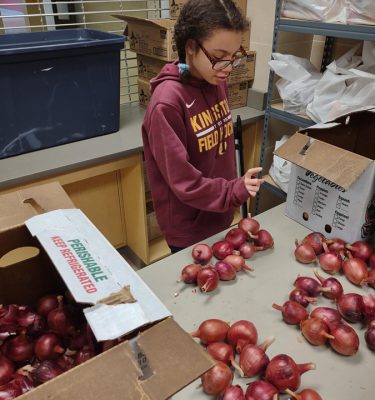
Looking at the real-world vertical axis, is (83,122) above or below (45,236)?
below

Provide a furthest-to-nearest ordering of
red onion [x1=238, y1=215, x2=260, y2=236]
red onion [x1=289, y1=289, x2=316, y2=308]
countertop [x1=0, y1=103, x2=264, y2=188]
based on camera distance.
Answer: countertop [x1=0, y1=103, x2=264, y2=188], red onion [x1=238, y1=215, x2=260, y2=236], red onion [x1=289, y1=289, x2=316, y2=308]

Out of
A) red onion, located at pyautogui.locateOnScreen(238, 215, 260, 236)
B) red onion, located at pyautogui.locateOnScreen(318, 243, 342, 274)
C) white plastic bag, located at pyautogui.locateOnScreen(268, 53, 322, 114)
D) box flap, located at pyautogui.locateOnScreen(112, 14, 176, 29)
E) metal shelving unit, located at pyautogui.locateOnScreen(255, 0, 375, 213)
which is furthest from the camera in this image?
box flap, located at pyautogui.locateOnScreen(112, 14, 176, 29)

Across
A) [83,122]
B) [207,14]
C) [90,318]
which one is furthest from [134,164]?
[90,318]

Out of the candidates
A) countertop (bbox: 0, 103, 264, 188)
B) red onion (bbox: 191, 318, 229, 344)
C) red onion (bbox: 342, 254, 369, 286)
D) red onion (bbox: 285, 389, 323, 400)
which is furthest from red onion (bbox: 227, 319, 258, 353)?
countertop (bbox: 0, 103, 264, 188)

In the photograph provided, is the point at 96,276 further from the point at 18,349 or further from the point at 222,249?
the point at 222,249

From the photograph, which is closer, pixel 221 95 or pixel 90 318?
pixel 90 318

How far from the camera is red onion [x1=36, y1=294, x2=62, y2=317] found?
755mm

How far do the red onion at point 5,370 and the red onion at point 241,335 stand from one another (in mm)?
419

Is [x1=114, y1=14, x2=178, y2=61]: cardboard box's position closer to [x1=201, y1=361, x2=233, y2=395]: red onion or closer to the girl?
the girl

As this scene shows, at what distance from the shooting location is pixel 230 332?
2.55 ft

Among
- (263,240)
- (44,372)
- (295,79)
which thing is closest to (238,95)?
(295,79)

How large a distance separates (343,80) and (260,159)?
0.65 m

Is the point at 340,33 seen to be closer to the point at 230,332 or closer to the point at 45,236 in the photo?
the point at 230,332

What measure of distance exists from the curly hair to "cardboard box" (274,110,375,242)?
38 cm
